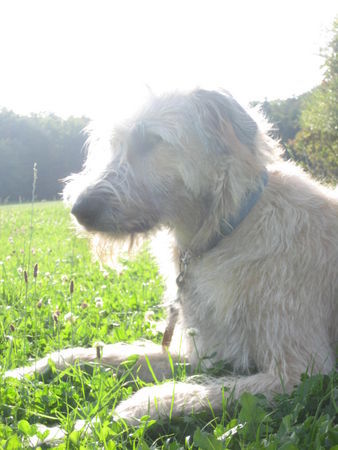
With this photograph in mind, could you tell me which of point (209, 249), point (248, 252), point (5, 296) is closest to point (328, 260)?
point (248, 252)

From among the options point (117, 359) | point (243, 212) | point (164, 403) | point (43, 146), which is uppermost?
point (43, 146)

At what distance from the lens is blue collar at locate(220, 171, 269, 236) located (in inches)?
118

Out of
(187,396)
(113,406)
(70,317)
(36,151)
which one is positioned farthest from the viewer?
(36,151)

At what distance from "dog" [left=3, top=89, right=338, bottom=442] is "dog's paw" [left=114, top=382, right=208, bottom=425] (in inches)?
8.6

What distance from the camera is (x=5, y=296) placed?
466 cm

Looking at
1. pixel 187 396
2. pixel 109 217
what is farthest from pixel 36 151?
pixel 187 396

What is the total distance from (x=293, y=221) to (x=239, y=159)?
0.51 meters

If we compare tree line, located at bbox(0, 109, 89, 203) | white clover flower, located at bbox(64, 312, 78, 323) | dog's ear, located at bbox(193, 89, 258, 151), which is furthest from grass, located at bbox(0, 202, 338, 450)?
tree line, located at bbox(0, 109, 89, 203)

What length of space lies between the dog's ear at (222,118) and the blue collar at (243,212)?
299mm

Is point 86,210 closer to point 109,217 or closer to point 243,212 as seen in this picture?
point 109,217

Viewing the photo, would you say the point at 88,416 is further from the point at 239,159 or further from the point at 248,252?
the point at 239,159

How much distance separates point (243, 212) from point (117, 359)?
1.29 meters

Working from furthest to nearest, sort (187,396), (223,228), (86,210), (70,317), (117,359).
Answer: (70,317), (117,359), (223,228), (86,210), (187,396)

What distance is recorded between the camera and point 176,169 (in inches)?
120
